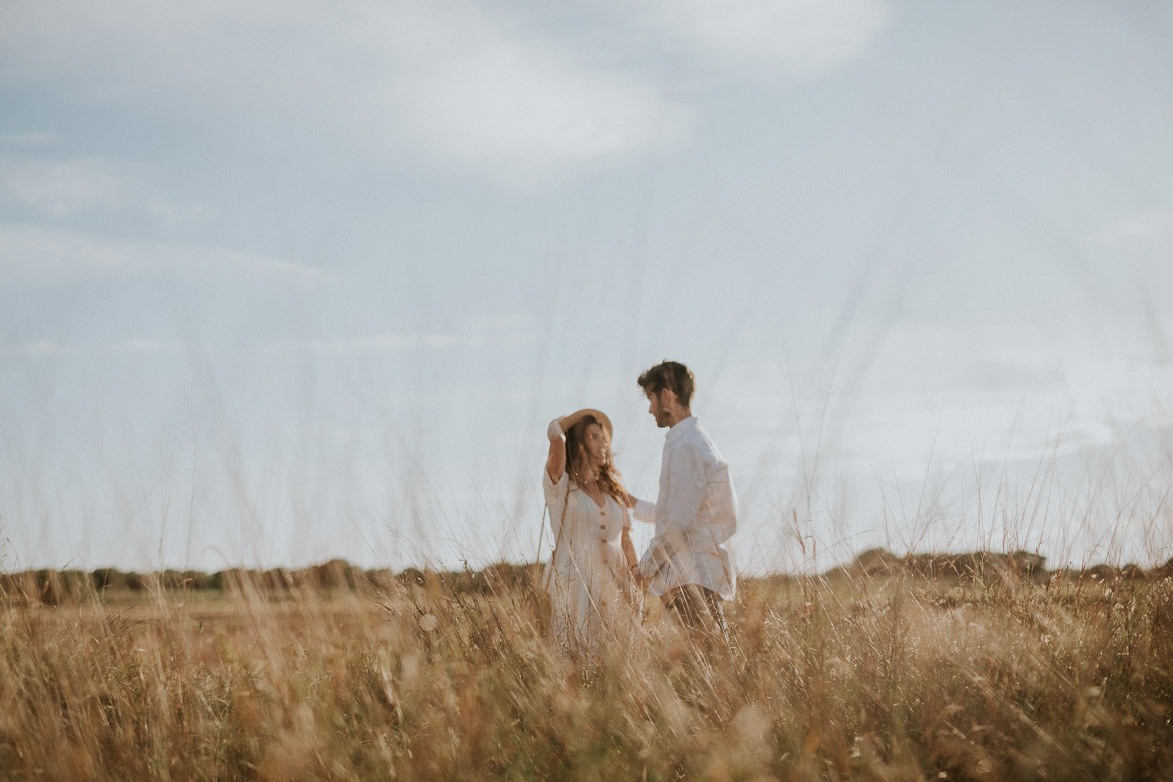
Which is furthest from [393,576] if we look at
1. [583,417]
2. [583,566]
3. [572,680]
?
[583,417]

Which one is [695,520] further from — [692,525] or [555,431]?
[555,431]

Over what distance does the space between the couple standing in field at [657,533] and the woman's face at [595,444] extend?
26 millimetres

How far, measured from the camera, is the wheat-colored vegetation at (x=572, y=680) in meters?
2.35

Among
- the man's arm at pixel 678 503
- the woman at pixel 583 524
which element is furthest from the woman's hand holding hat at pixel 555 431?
the man's arm at pixel 678 503

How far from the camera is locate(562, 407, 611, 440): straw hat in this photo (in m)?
4.42

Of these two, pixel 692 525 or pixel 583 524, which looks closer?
pixel 692 525

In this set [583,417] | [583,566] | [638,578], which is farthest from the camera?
[583,417]

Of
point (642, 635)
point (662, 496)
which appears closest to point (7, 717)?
point (642, 635)

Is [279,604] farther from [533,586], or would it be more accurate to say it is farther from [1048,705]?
[1048,705]

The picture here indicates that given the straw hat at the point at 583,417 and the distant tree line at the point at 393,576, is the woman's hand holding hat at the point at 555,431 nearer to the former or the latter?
the straw hat at the point at 583,417

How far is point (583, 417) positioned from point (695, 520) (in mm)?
936

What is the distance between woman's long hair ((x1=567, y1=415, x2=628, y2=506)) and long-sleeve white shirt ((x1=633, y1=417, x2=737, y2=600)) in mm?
616

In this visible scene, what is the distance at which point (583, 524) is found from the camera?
4.36m

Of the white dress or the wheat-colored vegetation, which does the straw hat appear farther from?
the wheat-colored vegetation
